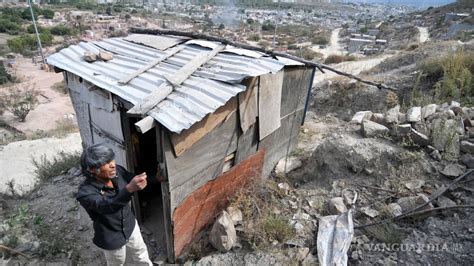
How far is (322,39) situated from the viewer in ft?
125

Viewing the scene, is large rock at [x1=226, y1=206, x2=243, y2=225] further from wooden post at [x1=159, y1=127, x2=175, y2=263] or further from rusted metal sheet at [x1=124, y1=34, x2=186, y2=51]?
rusted metal sheet at [x1=124, y1=34, x2=186, y2=51]

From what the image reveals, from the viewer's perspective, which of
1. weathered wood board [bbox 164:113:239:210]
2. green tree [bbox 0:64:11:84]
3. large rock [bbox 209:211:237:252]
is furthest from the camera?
green tree [bbox 0:64:11:84]

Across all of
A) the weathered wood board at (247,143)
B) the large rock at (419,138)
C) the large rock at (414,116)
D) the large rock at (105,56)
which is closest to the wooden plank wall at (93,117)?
the large rock at (105,56)

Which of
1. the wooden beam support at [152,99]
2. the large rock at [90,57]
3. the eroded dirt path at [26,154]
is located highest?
the large rock at [90,57]

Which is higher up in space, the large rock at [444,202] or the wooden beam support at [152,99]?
the wooden beam support at [152,99]

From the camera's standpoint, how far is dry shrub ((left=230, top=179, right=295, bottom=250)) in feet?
12.4

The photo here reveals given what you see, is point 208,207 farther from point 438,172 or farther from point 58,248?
point 438,172

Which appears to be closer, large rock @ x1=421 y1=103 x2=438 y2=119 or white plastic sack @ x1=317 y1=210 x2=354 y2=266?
white plastic sack @ x1=317 y1=210 x2=354 y2=266

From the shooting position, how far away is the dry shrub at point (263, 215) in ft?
12.4

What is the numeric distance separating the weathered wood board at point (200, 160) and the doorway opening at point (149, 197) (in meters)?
0.87

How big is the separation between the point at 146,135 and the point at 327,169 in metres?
3.29

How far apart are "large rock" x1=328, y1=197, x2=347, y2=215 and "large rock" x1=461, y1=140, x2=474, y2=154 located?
2.21 m

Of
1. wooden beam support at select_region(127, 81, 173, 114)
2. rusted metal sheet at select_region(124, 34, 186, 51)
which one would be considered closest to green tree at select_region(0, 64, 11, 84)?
rusted metal sheet at select_region(124, 34, 186, 51)

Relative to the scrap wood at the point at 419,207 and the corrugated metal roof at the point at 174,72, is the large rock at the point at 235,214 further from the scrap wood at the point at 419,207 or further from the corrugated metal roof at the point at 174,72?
the corrugated metal roof at the point at 174,72
